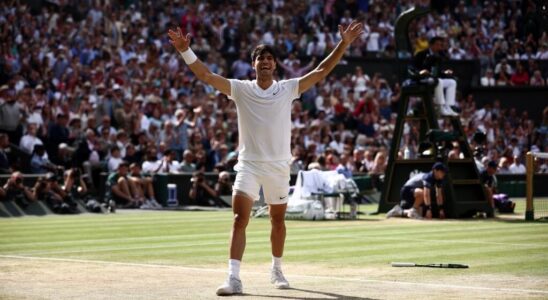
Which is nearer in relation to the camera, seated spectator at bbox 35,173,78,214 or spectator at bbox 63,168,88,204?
seated spectator at bbox 35,173,78,214

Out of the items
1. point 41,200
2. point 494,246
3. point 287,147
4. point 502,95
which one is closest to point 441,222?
point 494,246

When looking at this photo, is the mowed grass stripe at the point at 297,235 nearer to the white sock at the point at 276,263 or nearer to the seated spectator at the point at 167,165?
the white sock at the point at 276,263

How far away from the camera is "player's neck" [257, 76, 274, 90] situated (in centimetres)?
1058

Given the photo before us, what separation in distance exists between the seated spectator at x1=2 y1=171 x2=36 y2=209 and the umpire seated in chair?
8.88 metres

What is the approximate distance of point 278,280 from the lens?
10.6 meters

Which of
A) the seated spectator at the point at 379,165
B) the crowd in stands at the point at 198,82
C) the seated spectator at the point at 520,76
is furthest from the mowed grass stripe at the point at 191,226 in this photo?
the seated spectator at the point at 520,76

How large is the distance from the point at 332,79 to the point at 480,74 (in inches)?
243

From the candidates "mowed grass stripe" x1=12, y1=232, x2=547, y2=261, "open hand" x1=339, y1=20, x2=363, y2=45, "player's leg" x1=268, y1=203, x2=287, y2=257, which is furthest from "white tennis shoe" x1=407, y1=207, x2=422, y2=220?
"player's leg" x1=268, y1=203, x2=287, y2=257

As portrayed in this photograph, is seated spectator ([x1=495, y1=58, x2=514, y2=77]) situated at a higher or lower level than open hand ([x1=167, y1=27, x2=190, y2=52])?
higher

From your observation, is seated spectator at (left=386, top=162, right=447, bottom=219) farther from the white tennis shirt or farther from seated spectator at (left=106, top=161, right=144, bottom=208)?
the white tennis shirt

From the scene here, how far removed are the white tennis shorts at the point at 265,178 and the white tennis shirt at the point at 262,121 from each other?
0.20ft

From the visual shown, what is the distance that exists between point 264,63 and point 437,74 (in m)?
13.4

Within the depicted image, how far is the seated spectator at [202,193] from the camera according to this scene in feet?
92.6

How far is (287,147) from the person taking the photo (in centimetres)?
1062
